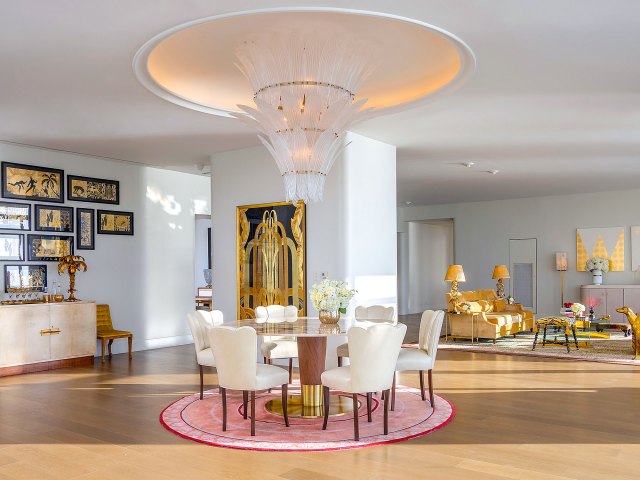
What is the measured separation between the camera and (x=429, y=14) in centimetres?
383

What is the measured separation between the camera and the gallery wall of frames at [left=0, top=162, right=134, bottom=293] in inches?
304

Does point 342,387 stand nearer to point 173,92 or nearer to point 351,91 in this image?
point 351,91

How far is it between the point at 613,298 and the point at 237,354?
1023cm

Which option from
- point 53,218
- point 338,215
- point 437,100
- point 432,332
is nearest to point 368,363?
point 432,332

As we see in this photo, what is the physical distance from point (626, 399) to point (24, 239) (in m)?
7.22

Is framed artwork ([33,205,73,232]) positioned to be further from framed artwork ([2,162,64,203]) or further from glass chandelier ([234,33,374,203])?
glass chandelier ([234,33,374,203])

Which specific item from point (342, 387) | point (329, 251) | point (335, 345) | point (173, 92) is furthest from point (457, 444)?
point (173, 92)

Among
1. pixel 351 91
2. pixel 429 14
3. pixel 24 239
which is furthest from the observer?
pixel 24 239

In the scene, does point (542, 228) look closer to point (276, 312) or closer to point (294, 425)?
point (276, 312)

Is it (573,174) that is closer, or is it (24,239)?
(24,239)

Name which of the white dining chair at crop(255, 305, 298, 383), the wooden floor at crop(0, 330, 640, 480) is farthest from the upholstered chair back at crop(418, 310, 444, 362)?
the white dining chair at crop(255, 305, 298, 383)

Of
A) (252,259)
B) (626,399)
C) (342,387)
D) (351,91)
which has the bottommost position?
(626,399)

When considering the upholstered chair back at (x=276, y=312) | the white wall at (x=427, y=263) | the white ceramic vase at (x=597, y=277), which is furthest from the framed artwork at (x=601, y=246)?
the upholstered chair back at (x=276, y=312)

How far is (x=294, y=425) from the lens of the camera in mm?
4785
